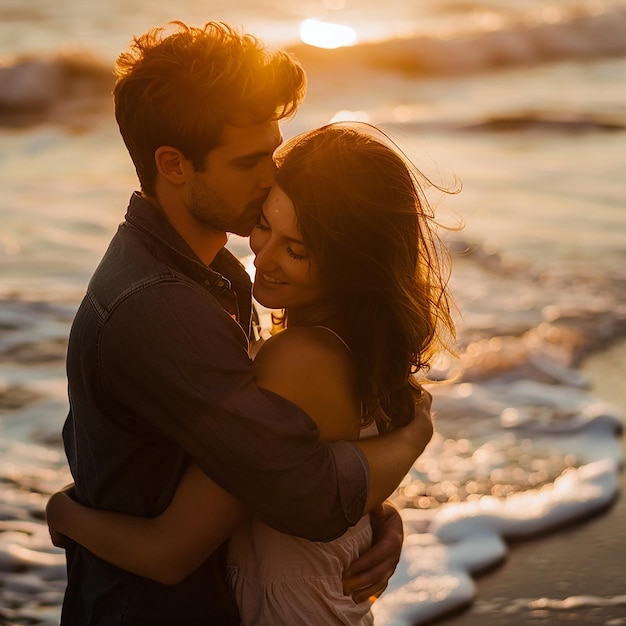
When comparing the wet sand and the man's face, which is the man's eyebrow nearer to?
the man's face

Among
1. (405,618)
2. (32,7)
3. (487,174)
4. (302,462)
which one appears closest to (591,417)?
(405,618)

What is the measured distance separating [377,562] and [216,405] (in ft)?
2.38

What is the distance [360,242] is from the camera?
2.52 m

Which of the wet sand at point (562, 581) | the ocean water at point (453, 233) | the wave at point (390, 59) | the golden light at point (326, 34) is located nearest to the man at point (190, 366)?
the wet sand at point (562, 581)

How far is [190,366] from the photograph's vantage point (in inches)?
86.8

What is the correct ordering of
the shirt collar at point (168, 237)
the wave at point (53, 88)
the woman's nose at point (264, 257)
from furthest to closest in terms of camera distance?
1. the wave at point (53, 88)
2. the woman's nose at point (264, 257)
3. the shirt collar at point (168, 237)

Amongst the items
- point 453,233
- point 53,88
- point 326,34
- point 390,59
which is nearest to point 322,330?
point 453,233

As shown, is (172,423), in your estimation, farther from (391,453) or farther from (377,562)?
(377,562)

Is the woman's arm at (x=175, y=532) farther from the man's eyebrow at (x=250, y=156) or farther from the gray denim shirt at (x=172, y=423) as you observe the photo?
the man's eyebrow at (x=250, y=156)

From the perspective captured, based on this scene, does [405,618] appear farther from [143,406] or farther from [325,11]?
[325,11]

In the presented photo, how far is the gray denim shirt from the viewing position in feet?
7.28

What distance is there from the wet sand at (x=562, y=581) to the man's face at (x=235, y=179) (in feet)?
5.83

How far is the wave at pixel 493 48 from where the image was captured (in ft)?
49.9

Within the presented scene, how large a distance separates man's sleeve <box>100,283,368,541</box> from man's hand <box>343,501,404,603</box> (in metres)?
0.37
